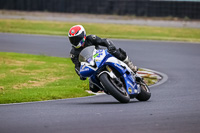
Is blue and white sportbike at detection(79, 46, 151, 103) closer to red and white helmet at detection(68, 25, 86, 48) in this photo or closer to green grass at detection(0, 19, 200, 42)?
red and white helmet at detection(68, 25, 86, 48)

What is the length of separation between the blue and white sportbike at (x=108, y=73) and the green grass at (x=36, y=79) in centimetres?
189

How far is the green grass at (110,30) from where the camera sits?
25.8 m

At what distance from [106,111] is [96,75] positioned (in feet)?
3.94

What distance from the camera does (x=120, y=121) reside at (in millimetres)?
6391

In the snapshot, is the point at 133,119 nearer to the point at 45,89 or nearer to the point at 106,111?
the point at 106,111

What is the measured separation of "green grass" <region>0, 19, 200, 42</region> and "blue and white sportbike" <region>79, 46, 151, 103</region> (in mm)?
16219

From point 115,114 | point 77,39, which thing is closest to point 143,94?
point 77,39

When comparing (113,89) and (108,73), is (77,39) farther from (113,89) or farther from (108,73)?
(113,89)

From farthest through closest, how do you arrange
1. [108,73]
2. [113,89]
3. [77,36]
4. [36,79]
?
[36,79] < [77,36] < [108,73] < [113,89]

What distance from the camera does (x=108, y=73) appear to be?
26.5 feet

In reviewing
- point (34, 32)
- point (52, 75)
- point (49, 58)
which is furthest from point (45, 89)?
point (34, 32)

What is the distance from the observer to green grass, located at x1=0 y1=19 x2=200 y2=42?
25797 mm

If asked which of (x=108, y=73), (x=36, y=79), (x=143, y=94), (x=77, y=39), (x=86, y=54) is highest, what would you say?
(x=77, y=39)

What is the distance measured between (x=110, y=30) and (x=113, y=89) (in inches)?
786
